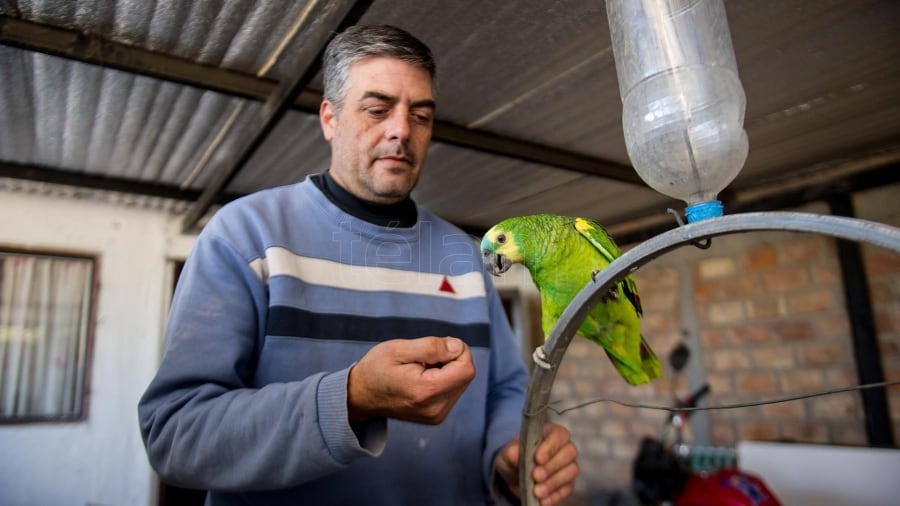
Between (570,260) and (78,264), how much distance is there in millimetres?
1233

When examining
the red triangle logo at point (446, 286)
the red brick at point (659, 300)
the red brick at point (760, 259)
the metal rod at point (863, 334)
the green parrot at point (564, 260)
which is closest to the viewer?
the green parrot at point (564, 260)

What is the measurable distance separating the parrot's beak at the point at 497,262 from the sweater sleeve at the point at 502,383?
394 millimetres

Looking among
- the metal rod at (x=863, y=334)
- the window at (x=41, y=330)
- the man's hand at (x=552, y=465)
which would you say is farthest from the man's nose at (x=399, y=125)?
the metal rod at (x=863, y=334)

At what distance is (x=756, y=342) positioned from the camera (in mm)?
2686

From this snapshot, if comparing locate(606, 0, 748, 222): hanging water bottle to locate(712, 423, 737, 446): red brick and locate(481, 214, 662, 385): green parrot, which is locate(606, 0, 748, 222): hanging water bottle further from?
locate(712, 423, 737, 446): red brick

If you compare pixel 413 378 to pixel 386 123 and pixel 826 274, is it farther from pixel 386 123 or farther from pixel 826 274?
pixel 826 274

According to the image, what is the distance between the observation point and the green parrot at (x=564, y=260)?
0.65m

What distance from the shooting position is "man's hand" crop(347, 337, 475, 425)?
1.77ft

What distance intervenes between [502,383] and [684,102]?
0.76 meters

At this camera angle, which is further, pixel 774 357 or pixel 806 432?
pixel 774 357

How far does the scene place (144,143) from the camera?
75.4 inches

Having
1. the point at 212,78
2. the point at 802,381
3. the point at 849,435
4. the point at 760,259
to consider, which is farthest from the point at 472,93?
the point at 849,435

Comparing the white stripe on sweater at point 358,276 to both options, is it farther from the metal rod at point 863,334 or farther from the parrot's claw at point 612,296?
the metal rod at point 863,334

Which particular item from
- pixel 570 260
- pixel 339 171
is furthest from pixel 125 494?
pixel 570 260
